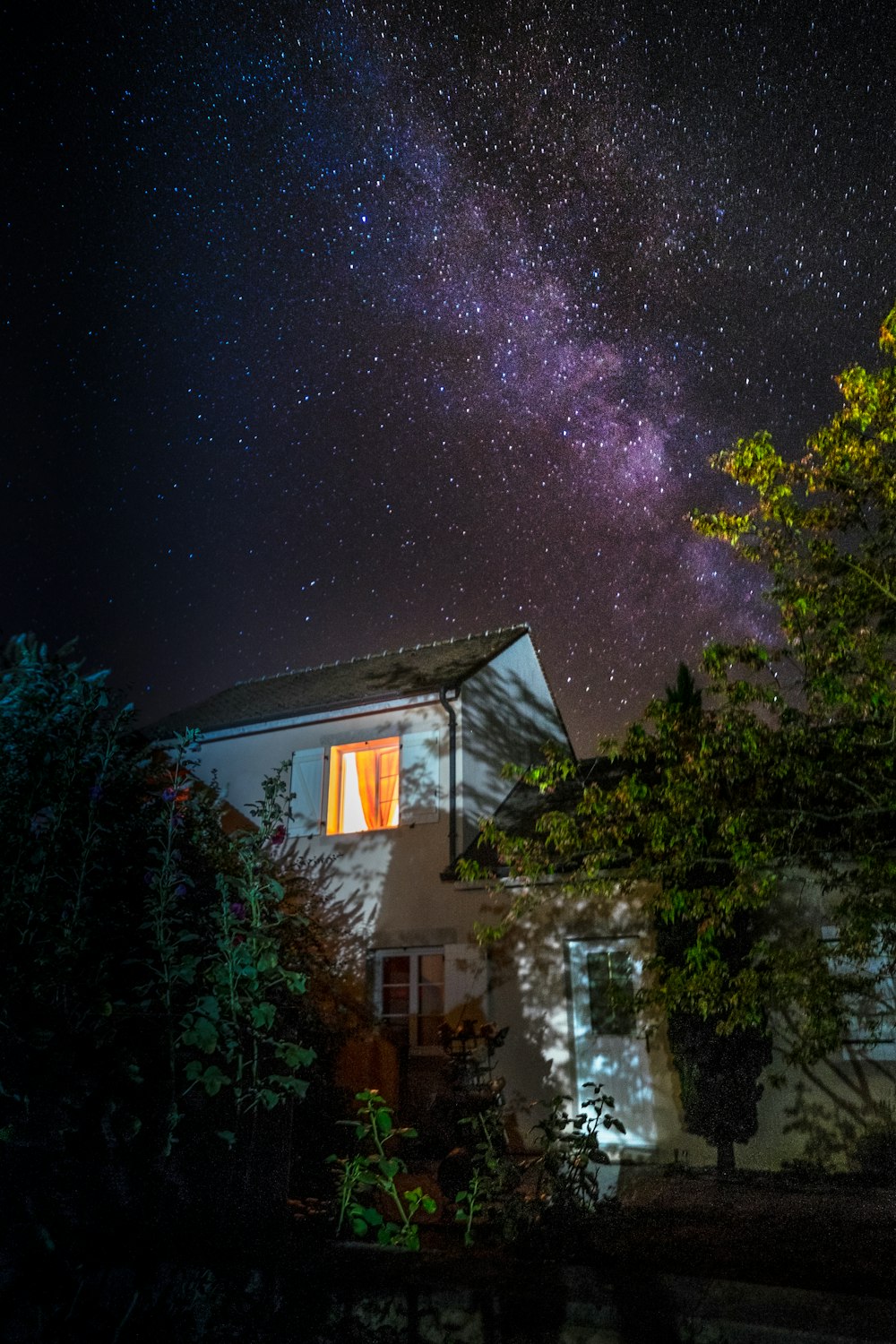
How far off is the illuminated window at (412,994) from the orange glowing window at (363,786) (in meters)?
2.17

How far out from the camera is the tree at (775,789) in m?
7.27

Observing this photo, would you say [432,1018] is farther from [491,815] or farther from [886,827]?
[886,827]

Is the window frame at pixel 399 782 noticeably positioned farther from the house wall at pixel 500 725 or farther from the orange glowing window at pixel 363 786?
the house wall at pixel 500 725

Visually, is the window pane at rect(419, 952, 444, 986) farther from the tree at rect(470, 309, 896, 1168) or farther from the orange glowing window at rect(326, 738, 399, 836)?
the tree at rect(470, 309, 896, 1168)

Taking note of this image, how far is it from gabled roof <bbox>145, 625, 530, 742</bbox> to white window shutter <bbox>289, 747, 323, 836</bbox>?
0.77m

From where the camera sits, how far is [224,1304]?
3270 mm

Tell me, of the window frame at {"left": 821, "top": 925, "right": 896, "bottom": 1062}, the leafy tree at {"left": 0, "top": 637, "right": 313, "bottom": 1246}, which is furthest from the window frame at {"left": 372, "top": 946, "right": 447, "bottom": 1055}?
the leafy tree at {"left": 0, "top": 637, "right": 313, "bottom": 1246}

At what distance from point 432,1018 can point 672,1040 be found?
3.99m

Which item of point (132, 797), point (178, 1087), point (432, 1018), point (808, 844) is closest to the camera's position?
point (178, 1087)

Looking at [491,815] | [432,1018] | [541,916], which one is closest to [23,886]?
[541,916]

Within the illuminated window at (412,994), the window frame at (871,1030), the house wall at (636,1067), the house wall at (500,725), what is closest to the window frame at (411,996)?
the illuminated window at (412,994)

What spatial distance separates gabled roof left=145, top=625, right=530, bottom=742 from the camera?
13.9m

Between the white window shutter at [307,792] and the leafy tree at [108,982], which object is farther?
the white window shutter at [307,792]

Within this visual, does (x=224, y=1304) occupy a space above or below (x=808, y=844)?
below
